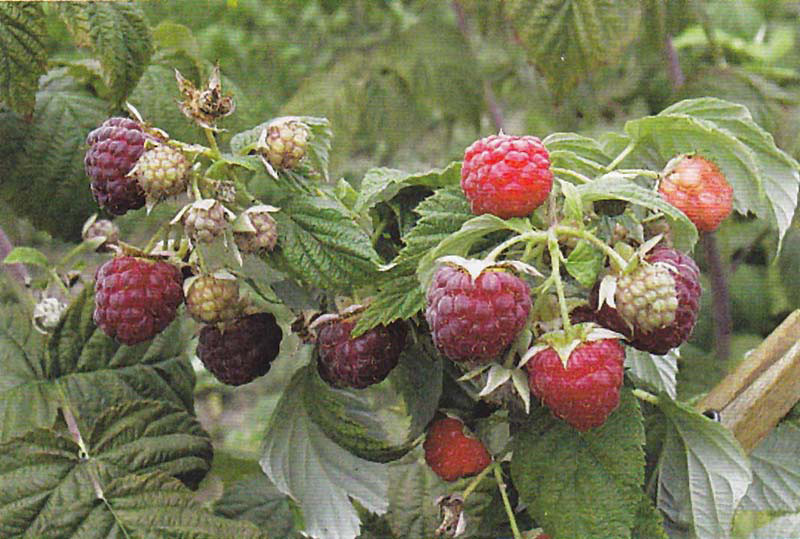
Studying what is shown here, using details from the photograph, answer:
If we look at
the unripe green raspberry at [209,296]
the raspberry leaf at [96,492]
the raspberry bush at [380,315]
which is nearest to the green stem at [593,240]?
the raspberry bush at [380,315]

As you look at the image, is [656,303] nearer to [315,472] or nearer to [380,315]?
[380,315]

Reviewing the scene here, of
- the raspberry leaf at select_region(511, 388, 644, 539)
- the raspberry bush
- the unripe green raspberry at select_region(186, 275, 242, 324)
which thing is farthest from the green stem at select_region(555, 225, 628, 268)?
the unripe green raspberry at select_region(186, 275, 242, 324)

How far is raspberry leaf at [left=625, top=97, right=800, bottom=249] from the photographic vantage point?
0.69 metres

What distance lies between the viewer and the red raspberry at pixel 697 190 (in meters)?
0.66

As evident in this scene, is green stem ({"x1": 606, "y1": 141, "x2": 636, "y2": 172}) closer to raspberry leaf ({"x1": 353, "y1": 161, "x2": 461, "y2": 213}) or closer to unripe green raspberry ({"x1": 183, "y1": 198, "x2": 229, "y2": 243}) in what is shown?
raspberry leaf ({"x1": 353, "y1": 161, "x2": 461, "y2": 213})

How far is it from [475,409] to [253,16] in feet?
5.39

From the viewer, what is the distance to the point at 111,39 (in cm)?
87

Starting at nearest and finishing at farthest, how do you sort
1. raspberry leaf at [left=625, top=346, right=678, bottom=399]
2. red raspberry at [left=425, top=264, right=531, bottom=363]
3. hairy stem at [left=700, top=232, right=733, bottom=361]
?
red raspberry at [left=425, top=264, right=531, bottom=363] → raspberry leaf at [left=625, top=346, right=678, bottom=399] → hairy stem at [left=700, top=232, right=733, bottom=361]

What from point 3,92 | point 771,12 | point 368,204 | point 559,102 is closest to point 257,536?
point 368,204

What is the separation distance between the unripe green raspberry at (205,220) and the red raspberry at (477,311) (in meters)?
0.14

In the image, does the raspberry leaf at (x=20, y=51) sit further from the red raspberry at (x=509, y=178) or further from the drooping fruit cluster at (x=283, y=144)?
the red raspberry at (x=509, y=178)

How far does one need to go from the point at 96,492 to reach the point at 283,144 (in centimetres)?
31

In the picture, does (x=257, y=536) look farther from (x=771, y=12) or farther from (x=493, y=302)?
(x=771, y=12)

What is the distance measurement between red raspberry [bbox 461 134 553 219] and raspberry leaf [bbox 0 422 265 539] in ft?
1.06
